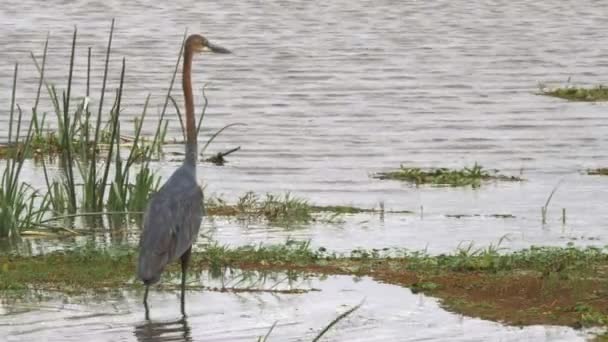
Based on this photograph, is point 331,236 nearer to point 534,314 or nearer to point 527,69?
point 534,314

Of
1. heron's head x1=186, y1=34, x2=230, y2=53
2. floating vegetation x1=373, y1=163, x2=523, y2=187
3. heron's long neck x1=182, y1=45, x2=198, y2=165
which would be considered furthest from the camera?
floating vegetation x1=373, y1=163, x2=523, y2=187

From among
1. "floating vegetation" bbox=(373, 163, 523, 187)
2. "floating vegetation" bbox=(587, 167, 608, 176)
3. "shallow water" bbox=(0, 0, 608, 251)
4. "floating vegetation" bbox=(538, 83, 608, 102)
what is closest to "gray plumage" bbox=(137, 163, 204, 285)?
"shallow water" bbox=(0, 0, 608, 251)

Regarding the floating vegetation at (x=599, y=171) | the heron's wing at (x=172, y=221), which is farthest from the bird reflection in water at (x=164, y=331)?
the floating vegetation at (x=599, y=171)

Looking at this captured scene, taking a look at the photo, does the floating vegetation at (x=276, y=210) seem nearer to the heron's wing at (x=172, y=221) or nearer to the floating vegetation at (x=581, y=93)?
the heron's wing at (x=172, y=221)

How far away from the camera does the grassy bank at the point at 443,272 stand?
1024 centimetres

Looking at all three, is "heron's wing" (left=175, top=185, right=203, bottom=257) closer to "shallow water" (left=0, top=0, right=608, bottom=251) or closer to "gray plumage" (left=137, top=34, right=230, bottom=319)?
"gray plumage" (left=137, top=34, right=230, bottom=319)

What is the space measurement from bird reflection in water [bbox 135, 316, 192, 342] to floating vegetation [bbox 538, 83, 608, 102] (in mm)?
15789

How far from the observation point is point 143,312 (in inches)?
392

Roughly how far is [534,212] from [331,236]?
2446 millimetres

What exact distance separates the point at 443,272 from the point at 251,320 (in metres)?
1.99

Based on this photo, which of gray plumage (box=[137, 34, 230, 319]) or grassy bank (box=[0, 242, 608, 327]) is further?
grassy bank (box=[0, 242, 608, 327])

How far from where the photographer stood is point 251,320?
9758mm

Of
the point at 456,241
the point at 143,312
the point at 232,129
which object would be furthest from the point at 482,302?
the point at 232,129

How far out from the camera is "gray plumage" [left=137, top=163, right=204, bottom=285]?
9828 millimetres
